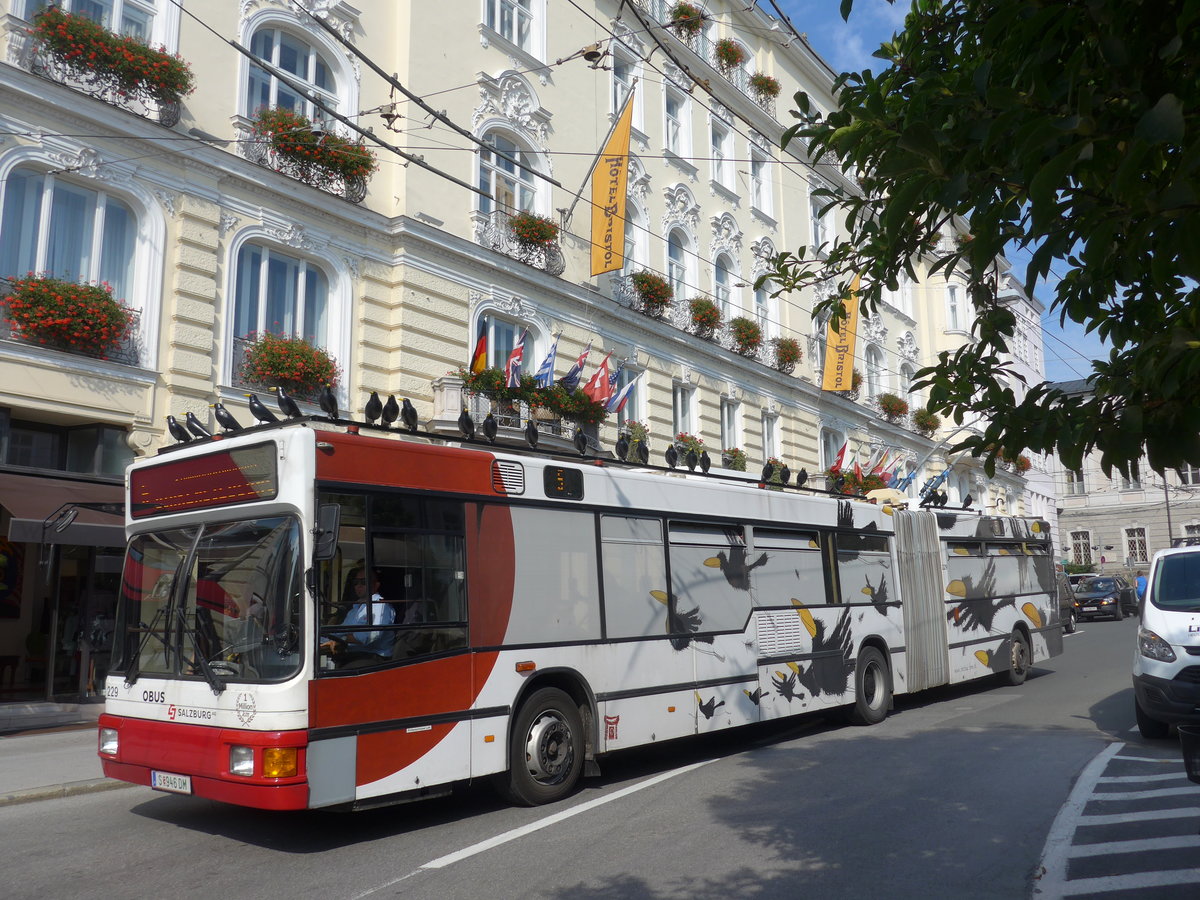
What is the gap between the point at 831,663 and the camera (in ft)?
40.2

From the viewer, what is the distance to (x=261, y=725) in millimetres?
6648

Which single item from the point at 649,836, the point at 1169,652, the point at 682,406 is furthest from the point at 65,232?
the point at 682,406

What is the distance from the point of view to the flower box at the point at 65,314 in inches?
526

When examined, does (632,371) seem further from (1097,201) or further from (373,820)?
(1097,201)

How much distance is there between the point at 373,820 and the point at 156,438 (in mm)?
9071

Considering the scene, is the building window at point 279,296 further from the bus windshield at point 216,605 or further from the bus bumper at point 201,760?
the bus bumper at point 201,760

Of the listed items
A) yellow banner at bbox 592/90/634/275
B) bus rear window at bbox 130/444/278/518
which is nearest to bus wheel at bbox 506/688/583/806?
bus rear window at bbox 130/444/278/518

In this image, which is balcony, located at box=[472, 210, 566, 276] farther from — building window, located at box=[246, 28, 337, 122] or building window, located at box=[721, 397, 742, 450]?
building window, located at box=[721, 397, 742, 450]

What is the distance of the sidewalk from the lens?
30.0ft

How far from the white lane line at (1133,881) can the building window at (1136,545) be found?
68411mm

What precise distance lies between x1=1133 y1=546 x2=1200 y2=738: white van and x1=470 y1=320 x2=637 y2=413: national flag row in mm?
11225

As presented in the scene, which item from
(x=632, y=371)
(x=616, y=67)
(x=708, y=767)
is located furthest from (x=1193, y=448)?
(x=616, y=67)

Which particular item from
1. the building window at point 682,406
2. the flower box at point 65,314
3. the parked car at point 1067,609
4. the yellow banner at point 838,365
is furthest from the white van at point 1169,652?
the parked car at point 1067,609

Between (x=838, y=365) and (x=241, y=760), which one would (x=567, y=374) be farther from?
(x=241, y=760)
